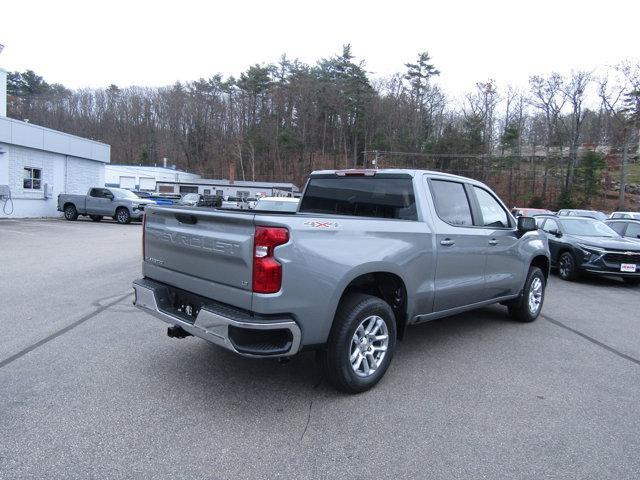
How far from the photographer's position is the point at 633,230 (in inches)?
536

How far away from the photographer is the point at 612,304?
28.7ft

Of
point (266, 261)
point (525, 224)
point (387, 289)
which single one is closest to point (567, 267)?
point (525, 224)

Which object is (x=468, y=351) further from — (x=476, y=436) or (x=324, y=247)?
(x=324, y=247)

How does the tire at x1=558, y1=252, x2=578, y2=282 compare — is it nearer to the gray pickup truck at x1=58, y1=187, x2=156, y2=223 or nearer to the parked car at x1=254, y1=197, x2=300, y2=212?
the parked car at x1=254, y1=197, x2=300, y2=212

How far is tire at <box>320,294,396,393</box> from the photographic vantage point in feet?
12.6

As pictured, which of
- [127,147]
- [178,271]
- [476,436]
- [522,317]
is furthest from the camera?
[127,147]

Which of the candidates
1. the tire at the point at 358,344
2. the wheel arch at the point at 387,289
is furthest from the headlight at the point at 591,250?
the tire at the point at 358,344

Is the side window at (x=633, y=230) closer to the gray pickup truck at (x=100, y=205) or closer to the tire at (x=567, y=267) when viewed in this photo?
the tire at (x=567, y=267)

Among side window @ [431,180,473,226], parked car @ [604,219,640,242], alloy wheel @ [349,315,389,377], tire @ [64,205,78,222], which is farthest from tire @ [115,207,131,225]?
alloy wheel @ [349,315,389,377]

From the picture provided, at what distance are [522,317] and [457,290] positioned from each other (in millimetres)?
2197

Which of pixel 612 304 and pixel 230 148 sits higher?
pixel 230 148

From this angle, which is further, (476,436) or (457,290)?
(457,290)

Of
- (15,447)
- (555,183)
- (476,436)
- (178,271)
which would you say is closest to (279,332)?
(178,271)

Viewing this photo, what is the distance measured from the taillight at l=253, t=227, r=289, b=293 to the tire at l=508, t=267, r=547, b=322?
452cm
